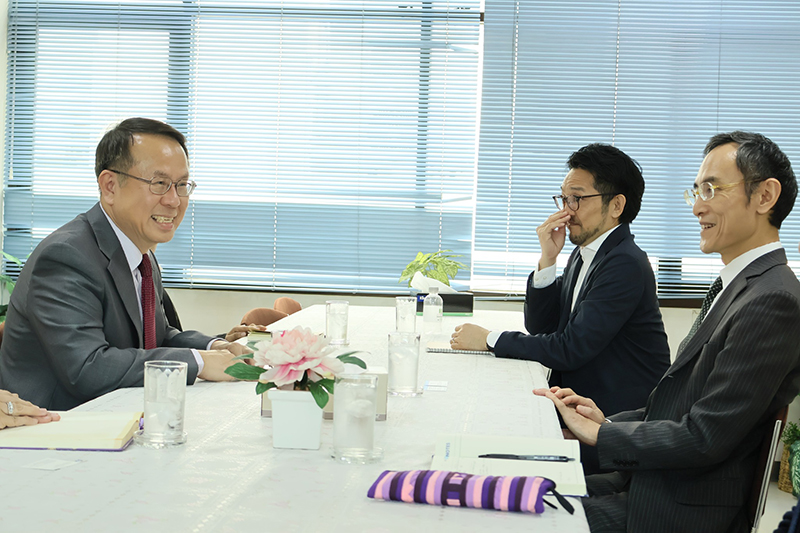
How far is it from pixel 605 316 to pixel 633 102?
276cm

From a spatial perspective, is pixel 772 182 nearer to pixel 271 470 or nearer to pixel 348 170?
pixel 271 470

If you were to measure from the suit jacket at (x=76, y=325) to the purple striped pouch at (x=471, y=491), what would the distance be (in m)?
0.87

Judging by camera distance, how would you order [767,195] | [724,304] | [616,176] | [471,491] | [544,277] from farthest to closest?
1. [544,277]
2. [616,176]
3. [767,195]
4. [724,304]
5. [471,491]

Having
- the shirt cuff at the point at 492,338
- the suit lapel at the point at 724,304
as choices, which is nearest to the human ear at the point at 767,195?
the suit lapel at the point at 724,304

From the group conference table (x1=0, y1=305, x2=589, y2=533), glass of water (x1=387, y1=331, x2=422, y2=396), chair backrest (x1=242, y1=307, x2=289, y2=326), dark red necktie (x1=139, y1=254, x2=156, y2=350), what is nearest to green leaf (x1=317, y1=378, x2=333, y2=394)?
conference table (x1=0, y1=305, x2=589, y2=533)

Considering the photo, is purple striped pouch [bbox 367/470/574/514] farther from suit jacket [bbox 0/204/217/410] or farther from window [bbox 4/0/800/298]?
window [bbox 4/0/800/298]

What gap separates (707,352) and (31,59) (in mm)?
4932

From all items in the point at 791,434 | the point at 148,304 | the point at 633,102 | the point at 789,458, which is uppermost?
the point at 633,102

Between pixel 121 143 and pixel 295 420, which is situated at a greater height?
pixel 121 143

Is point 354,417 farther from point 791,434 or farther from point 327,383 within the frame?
point 791,434

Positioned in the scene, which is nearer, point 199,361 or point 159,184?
point 199,361

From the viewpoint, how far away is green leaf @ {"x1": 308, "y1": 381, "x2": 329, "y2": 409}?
47.3 inches

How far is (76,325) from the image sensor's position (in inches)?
68.9

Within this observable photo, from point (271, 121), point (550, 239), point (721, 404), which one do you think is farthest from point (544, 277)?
point (271, 121)
